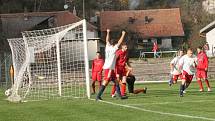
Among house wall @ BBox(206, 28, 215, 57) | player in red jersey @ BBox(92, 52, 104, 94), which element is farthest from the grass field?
house wall @ BBox(206, 28, 215, 57)

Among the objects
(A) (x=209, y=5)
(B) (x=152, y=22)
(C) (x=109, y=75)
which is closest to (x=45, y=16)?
(B) (x=152, y=22)

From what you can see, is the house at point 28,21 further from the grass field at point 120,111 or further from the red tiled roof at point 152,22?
the grass field at point 120,111

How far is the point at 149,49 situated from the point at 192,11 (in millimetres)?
18415

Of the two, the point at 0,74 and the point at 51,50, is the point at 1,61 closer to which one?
the point at 0,74

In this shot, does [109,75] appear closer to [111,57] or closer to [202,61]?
[111,57]

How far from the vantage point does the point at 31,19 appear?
79.9 metres

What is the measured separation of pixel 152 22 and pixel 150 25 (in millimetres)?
589

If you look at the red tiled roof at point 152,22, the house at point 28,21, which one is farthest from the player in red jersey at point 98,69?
the red tiled roof at point 152,22

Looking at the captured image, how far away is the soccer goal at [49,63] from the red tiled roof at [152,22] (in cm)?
6196

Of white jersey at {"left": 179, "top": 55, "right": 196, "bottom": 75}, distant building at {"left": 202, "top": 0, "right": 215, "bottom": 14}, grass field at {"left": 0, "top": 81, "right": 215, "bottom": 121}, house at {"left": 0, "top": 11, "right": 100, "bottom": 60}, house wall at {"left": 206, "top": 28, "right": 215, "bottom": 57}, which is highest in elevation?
distant building at {"left": 202, "top": 0, "right": 215, "bottom": 14}

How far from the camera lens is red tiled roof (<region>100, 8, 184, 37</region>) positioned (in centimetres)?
9156

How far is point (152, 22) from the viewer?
93.2 meters

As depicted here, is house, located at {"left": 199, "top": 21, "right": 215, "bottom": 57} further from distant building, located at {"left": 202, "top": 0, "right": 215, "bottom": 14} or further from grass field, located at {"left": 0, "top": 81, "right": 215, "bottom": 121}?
grass field, located at {"left": 0, "top": 81, "right": 215, "bottom": 121}

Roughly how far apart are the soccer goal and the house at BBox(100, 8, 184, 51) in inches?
2420
